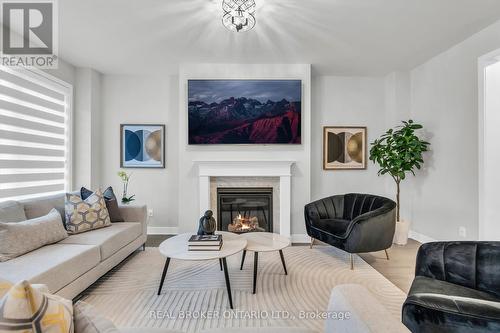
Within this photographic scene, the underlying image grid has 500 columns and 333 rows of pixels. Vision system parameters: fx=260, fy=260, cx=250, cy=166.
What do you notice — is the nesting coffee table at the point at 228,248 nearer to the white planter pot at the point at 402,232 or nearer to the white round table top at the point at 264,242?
A: the white round table top at the point at 264,242

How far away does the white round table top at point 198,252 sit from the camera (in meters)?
2.13

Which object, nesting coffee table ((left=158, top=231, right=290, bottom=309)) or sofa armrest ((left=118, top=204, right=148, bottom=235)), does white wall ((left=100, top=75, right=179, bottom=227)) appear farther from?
nesting coffee table ((left=158, top=231, right=290, bottom=309))

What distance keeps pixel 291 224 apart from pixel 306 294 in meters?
1.68

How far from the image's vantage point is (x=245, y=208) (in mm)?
4055

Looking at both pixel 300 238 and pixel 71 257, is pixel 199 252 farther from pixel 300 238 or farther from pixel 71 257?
pixel 300 238

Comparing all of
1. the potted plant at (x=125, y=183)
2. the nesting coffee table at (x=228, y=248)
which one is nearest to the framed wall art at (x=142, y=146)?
the potted plant at (x=125, y=183)

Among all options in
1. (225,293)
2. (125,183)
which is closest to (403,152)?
(225,293)

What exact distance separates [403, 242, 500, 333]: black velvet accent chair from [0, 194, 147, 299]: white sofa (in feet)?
7.53

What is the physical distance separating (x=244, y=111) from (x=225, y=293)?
252cm

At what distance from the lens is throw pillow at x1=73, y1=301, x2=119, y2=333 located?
754 mm

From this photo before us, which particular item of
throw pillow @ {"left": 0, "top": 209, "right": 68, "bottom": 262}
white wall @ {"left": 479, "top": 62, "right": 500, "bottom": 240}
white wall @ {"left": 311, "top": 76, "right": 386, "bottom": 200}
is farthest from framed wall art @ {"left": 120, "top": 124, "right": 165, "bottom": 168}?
white wall @ {"left": 479, "top": 62, "right": 500, "bottom": 240}

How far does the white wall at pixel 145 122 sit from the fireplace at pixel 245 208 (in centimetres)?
89

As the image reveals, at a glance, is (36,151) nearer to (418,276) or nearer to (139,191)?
(139,191)

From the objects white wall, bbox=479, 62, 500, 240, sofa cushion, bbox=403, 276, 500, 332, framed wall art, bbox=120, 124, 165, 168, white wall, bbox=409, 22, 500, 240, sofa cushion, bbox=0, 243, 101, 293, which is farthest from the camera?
framed wall art, bbox=120, 124, 165, 168
